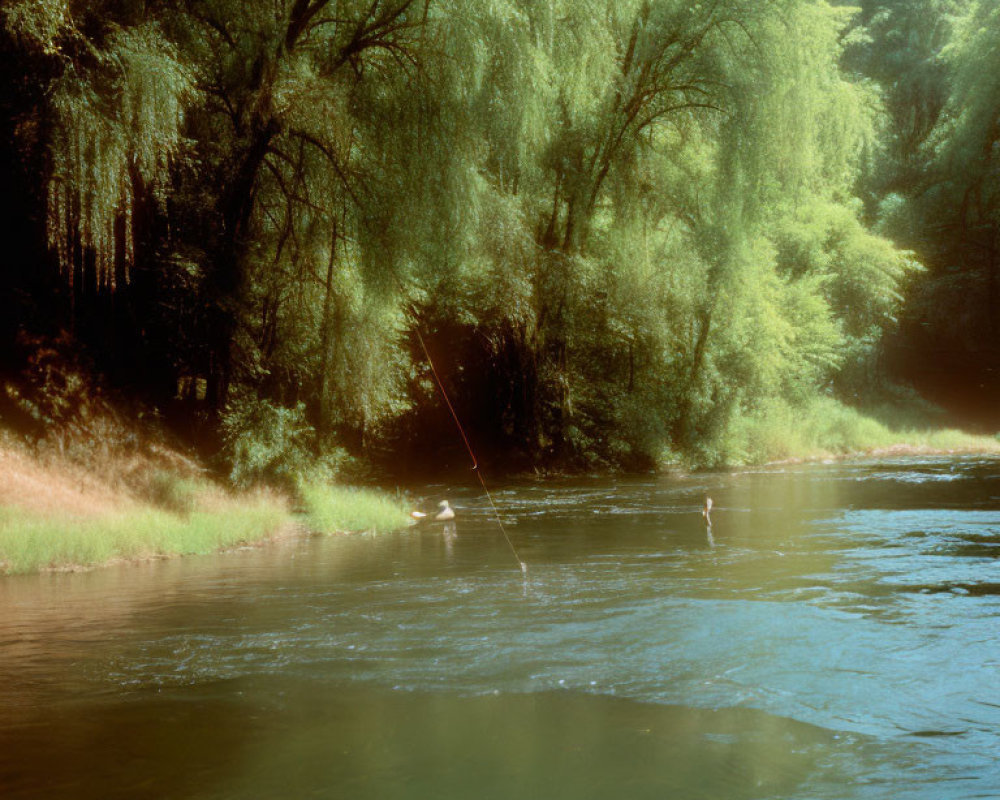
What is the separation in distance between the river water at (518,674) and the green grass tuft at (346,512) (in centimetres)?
233

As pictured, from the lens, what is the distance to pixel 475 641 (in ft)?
21.8

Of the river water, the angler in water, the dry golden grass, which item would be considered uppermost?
the dry golden grass

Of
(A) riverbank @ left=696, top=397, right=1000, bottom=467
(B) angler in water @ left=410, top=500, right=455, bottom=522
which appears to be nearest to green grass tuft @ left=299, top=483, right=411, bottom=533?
(B) angler in water @ left=410, top=500, right=455, bottom=522

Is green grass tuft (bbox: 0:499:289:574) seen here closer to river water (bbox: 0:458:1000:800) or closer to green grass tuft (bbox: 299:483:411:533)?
river water (bbox: 0:458:1000:800)

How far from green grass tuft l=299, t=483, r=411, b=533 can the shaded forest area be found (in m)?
0.63

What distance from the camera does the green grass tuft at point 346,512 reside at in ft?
43.8

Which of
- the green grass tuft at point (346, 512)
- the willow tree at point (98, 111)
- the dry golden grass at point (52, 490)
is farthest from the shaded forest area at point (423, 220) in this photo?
the dry golden grass at point (52, 490)

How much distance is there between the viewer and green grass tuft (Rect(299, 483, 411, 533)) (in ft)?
43.8

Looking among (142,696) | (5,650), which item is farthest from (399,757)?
(5,650)

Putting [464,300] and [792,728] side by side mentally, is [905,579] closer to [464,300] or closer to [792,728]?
[792,728]

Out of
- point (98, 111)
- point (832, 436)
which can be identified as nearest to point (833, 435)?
point (832, 436)

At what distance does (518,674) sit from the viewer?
593cm

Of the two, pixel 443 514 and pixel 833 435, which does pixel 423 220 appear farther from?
pixel 833 435

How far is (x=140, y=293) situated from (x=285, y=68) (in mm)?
3878
